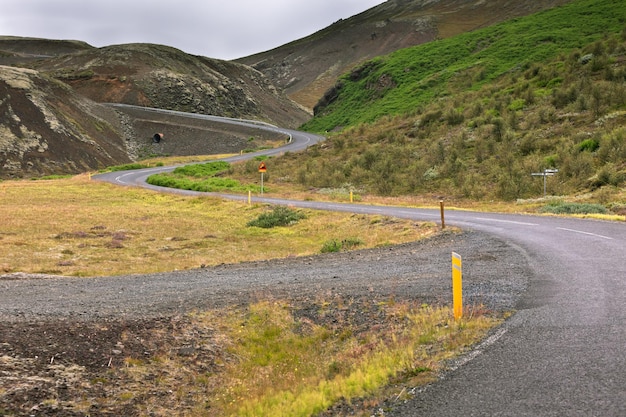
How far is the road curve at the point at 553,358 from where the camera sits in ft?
15.8

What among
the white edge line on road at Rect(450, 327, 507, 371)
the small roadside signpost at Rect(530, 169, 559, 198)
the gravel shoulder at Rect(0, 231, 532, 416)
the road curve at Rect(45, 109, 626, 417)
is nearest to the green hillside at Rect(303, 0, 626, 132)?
the small roadside signpost at Rect(530, 169, 559, 198)

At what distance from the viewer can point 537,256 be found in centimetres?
1223

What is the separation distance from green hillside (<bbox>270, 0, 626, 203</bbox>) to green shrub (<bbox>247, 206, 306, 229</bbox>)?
1143 centimetres

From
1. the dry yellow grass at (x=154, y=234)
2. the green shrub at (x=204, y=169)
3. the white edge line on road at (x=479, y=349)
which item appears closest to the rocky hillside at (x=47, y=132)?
the green shrub at (x=204, y=169)

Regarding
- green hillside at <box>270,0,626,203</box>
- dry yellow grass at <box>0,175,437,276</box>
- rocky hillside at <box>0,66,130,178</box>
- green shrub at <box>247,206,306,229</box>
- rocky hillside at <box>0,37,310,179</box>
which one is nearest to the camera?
dry yellow grass at <box>0,175,437,276</box>

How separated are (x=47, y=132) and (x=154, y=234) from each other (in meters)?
53.7

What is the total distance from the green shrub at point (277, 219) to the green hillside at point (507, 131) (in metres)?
11.4

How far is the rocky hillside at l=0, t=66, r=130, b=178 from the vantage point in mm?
64125

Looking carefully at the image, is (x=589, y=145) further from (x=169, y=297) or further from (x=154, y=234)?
(x=169, y=297)

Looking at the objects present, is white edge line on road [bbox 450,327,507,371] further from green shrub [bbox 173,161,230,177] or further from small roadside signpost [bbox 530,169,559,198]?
green shrub [bbox 173,161,230,177]

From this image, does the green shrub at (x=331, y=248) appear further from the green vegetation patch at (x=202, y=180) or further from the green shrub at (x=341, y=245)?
the green vegetation patch at (x=202, y=180)

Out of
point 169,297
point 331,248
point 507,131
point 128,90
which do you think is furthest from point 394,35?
point 169,297

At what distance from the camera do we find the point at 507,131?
125 ft

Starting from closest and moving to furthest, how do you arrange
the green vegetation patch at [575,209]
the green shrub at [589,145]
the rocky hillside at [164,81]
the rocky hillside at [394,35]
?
the green vegetation patch at [575,209], the green shrub at [589,145], the rocky hillside at [164,81], the rocky hillside at [394,35]
